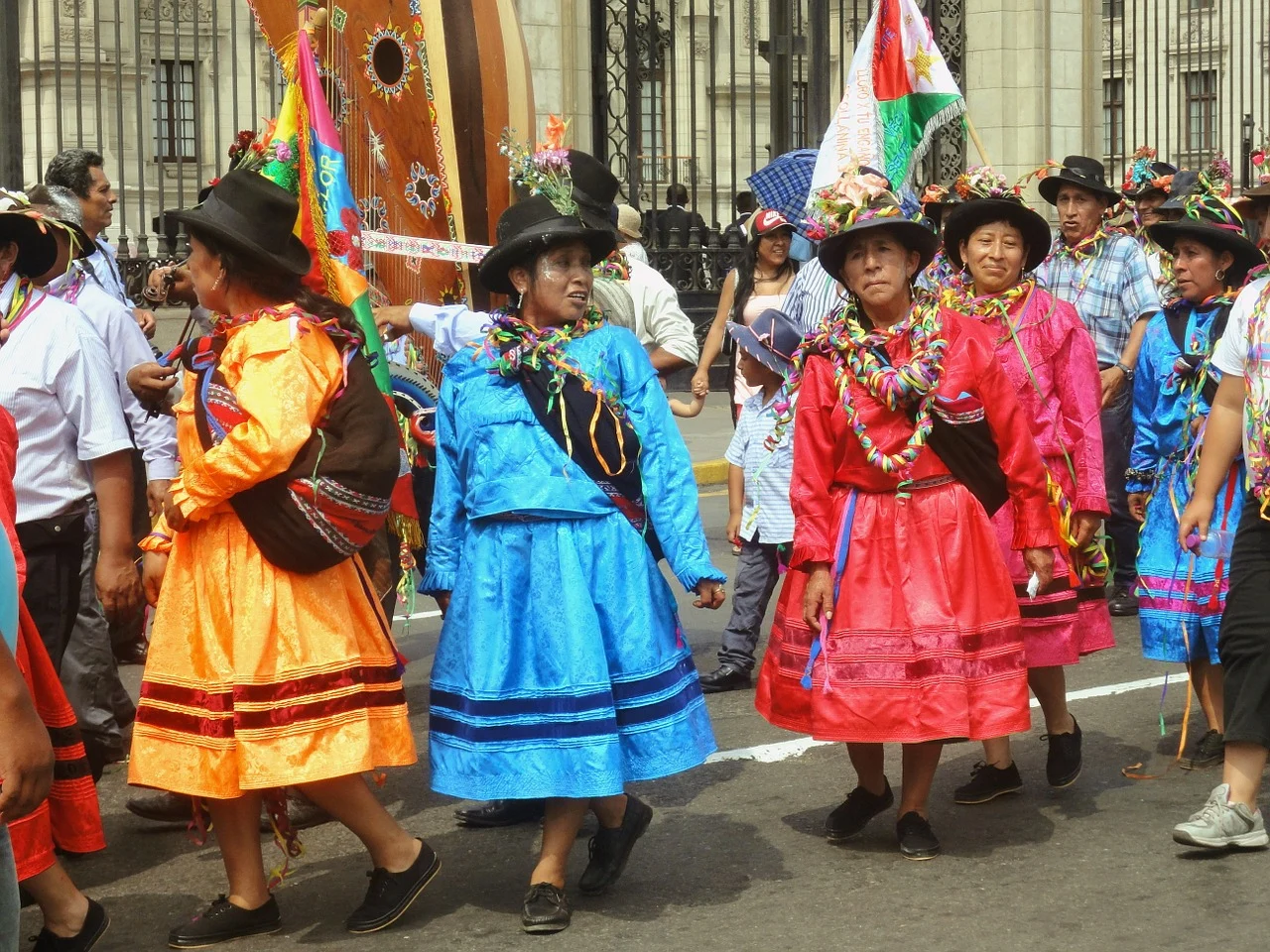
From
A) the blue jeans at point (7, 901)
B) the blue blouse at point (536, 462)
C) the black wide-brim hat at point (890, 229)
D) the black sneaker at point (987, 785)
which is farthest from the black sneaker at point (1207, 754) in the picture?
the blue jeans at point (7, 901)

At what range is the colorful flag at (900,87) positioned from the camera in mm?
8984

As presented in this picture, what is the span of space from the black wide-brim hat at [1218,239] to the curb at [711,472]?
23.1 feet

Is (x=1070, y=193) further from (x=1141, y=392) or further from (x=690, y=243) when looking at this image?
(x=690, y=243)

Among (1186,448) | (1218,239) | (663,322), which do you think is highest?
(1218,239)

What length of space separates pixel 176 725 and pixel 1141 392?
395cm

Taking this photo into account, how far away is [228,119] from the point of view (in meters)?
23.4

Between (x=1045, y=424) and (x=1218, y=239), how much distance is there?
3.77 feet

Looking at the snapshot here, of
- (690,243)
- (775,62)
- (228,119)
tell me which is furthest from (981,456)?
(228,119)

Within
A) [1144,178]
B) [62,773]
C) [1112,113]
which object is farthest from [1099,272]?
[1112,113]

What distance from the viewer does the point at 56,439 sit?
5348mm

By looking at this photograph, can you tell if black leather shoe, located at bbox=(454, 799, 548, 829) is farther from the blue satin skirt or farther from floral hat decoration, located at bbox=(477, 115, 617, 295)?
floral hat decoration, located at bbox=(477, 115, 617, 295)

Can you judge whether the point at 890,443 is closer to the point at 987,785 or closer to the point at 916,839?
the point at 916,839

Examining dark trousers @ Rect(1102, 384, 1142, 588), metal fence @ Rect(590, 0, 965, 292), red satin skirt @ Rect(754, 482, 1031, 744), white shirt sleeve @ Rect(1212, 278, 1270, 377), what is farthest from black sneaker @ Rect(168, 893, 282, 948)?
metal fence @ Rect(590, 0, 965, 292)

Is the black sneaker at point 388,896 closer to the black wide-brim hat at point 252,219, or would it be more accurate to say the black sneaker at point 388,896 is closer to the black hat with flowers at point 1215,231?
the black wide-brim hat at point 252,219
